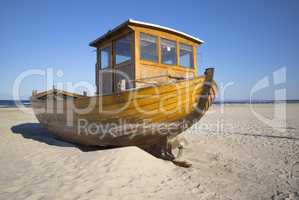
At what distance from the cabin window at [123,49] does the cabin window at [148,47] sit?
0.42 metres

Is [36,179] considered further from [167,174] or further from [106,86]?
[106,86]

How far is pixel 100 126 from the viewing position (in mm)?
5340

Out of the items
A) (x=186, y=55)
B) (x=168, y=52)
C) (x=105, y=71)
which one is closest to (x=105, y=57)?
(x=105, y=71)

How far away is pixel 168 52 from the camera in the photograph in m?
6.05

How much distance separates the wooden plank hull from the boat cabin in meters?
0.63

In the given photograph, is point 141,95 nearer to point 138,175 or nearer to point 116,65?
point 138,175

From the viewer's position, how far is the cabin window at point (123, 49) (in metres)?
5.75

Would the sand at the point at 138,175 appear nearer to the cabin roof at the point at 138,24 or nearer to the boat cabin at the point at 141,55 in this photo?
the boat cabin at the point at 141,55

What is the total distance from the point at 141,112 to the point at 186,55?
9.63 ft

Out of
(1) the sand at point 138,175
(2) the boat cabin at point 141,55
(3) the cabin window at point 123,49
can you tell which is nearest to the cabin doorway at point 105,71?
(2) the boat cabin at point 141,55

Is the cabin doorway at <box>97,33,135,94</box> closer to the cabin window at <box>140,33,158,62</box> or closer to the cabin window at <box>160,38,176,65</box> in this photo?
the cabin window at <box>140,33,158,62</box>

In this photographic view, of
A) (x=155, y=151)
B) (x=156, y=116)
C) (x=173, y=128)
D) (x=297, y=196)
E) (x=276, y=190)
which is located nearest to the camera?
A: (x=297, y=196)

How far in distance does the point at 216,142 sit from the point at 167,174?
455 cm

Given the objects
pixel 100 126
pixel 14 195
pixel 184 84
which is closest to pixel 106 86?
pixel 100 126
